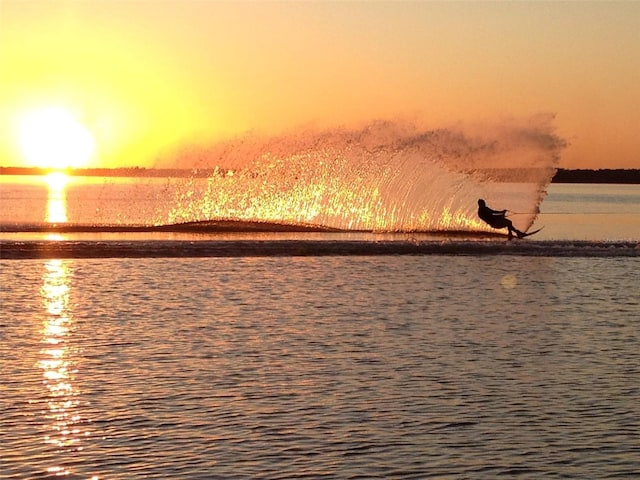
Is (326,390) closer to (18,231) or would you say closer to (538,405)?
(538,405)

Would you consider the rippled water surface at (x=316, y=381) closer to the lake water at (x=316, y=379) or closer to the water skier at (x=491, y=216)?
the lake water at (x=316, y=379)

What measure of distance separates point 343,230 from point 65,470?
41.8 meters

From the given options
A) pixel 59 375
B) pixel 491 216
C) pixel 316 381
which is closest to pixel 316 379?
pixel 316 381

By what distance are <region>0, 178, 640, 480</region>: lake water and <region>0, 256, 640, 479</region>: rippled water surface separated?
0.14 ft

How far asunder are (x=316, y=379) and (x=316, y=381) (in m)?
0.17

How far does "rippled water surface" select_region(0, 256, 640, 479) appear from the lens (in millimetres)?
12531

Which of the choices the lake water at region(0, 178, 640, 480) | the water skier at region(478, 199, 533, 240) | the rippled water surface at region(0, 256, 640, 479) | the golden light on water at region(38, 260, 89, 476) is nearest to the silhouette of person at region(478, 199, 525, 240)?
the water skier at region(478, 199, 533, 240)

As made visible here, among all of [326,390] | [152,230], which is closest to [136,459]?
[326,390]

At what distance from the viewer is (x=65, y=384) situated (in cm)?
1652

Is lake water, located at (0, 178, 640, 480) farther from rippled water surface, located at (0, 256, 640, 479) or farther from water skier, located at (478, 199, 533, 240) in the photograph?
water skier, located at (478, 199, 533, 240)

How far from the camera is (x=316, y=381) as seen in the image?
17000mm

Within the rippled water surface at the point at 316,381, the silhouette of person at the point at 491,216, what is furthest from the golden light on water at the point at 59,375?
the silhouette of person at the point at 491,216

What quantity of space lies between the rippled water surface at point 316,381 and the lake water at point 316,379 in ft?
0.14

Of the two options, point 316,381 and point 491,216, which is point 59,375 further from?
point 491,216
